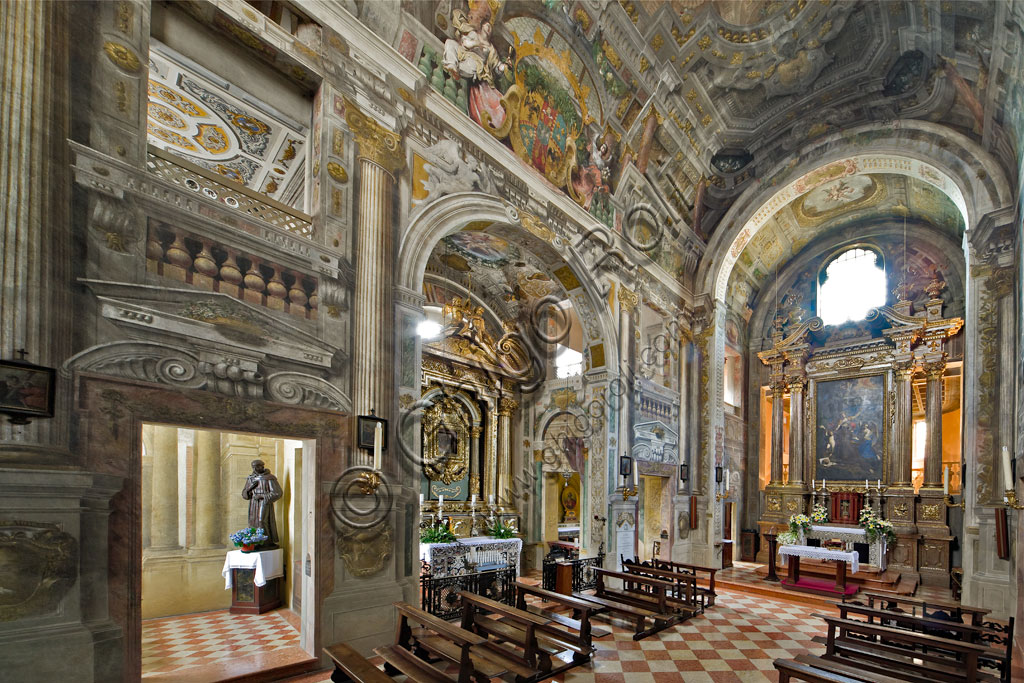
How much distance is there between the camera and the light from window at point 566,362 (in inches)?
558

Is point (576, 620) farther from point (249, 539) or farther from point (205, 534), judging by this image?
point (205, 534)

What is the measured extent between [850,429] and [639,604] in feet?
33.7

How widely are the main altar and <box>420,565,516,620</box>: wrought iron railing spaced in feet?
26.9

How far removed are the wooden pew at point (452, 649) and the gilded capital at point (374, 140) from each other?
525cm

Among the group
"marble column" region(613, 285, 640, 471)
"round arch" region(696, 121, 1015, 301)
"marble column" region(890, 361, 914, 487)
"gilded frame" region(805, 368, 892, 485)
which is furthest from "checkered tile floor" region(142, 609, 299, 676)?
"marble column" region(890, 361, 914, 487)

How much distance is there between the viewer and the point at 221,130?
6.84m

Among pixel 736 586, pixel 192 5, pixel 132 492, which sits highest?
pixel 192 5

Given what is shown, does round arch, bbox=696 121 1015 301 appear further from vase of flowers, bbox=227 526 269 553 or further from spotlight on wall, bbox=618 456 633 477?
vase of flowers, bbox=227 526 269 553

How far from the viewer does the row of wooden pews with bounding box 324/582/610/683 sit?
450 centimetres

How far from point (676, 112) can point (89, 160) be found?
11131 millimetres

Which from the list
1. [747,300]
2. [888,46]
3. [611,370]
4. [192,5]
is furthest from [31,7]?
[747,300]

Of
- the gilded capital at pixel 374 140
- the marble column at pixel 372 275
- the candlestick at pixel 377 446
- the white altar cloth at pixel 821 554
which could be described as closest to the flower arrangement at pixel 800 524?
the white altar cloth at pixel 821 554

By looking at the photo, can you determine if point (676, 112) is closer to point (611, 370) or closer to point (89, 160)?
point (611, 370)

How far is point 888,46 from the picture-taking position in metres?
10.7
